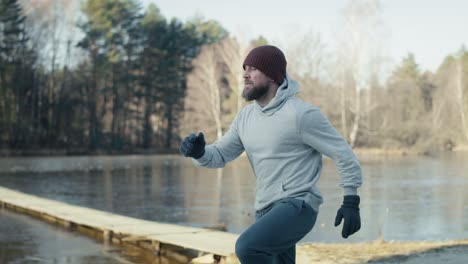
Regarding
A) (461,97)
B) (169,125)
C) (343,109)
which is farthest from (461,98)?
(169,125)

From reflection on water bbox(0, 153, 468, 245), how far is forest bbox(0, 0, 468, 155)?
19.2 metres

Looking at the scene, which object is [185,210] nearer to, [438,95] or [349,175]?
[349,175]

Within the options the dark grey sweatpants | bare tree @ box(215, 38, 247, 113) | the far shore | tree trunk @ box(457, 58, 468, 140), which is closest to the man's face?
the dark grey sweatpants

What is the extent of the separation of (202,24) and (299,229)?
7152 cm

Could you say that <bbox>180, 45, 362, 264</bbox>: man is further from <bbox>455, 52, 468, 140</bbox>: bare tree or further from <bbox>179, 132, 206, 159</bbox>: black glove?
<bbox>455, 52, 468, 140</bbox>: bare tree

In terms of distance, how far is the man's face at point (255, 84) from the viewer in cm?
363

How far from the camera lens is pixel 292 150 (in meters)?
3.51

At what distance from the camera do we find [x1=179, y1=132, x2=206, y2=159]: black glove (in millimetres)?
3703

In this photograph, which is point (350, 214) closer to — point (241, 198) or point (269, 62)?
point (269, 62)

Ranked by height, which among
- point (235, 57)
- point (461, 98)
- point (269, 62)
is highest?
point (235, 57)

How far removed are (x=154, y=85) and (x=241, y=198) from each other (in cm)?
4513

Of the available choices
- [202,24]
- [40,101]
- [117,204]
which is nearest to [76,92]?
[40,101]

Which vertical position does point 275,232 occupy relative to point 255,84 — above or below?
below

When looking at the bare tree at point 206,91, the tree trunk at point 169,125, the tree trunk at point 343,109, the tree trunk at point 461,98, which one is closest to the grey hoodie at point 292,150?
the tree trunk at point 343,109
